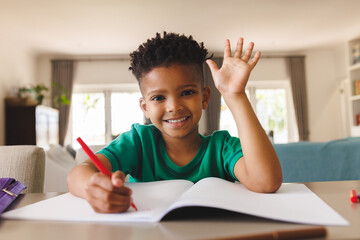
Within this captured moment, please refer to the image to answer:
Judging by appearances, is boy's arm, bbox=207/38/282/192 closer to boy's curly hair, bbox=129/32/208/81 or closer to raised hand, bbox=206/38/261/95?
raised hand, bbox=206/38/261/95

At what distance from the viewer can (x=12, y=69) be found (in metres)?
5.68

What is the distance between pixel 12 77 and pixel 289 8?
482 cm

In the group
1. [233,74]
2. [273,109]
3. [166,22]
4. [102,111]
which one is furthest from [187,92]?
[273,109]

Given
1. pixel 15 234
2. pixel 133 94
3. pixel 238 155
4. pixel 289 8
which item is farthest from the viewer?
pixel 133 94

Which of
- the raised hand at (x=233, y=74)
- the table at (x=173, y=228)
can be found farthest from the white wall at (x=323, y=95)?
the table at (x=173, y=228)

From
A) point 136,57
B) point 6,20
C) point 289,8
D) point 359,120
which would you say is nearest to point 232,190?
point 136,57

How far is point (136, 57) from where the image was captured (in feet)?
2.93

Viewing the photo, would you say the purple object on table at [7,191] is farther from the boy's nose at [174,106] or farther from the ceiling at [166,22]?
the ceiling at [166,22]

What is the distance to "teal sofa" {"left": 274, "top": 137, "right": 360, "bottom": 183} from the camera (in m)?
1.77

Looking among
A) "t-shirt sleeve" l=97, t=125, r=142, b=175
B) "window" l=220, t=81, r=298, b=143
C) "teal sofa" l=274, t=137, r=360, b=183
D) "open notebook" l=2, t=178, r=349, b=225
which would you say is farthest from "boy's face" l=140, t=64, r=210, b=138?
"window" l=220, t=81, r=298, b=143

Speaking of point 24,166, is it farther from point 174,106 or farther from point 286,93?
point 286,93

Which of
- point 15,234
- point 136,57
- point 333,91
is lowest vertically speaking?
point 15,234

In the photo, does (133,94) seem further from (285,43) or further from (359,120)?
(359,120)

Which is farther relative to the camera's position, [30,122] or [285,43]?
[285,43]
